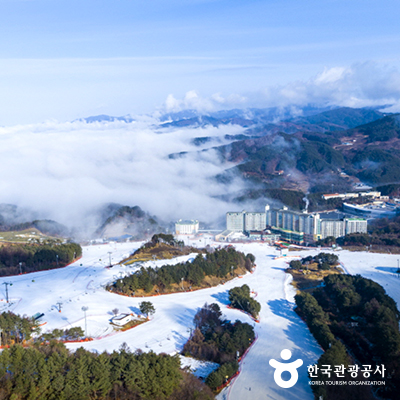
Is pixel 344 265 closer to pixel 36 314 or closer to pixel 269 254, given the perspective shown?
pixel 269 254

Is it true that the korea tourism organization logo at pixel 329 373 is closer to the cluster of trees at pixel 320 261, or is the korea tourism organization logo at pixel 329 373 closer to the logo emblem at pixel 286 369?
the logo emblem at pixel 286 369

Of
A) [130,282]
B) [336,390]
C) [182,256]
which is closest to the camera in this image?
[336,390]

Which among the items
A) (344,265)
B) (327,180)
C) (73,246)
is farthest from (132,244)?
(327,180)

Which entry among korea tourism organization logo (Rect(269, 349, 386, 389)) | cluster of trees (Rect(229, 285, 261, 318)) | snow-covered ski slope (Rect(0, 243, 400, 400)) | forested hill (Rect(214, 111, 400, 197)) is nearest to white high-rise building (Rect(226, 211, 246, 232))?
snow-covered ski slope (Rect(0, 243, 400, 400))

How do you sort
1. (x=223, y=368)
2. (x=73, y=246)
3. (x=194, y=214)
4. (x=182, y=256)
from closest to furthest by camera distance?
(x=223, y=368) → (x=182, y=256) → (x=73, y=246) → (x=194, y=214)

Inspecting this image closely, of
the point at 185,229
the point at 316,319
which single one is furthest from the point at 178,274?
the point at 185,229

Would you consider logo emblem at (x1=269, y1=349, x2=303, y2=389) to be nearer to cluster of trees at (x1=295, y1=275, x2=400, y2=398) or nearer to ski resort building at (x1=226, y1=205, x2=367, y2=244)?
cluster of trees at (x1=295, y1=275, x2=400, y2=398)

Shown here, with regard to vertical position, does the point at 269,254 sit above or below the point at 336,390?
below
